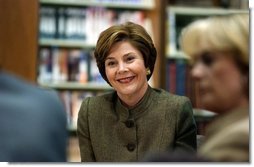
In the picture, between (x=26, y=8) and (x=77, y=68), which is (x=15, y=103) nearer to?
(x=26, y=8)

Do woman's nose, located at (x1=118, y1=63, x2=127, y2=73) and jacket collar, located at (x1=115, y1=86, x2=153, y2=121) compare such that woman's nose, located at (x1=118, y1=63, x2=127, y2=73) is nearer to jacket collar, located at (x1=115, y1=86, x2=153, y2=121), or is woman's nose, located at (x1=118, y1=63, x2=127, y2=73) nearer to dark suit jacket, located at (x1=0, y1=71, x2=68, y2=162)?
jacket collar, located at (x1=115, y1=86, x2=153, y2=121)

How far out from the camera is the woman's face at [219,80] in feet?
3.91

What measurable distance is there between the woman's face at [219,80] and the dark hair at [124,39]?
1.27 ft

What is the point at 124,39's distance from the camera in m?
1.58

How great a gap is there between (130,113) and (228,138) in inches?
22.3

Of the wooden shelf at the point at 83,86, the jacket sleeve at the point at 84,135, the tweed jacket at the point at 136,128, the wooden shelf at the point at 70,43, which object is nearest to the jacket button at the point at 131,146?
the tweed jacket at the point at 136,128

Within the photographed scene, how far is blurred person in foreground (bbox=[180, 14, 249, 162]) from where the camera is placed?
1.13 meters

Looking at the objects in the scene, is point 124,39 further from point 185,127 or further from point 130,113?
point 185,127

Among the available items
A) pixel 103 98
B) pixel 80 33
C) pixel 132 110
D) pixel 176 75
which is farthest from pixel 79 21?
pixel 132 110

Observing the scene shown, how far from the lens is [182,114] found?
1.61 metres

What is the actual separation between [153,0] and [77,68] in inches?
23.5

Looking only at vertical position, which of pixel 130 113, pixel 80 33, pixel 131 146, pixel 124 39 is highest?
pixel 80 33

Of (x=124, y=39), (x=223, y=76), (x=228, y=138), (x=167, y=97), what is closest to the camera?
(x=228, y=138)

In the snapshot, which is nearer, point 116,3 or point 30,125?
point 30,125
